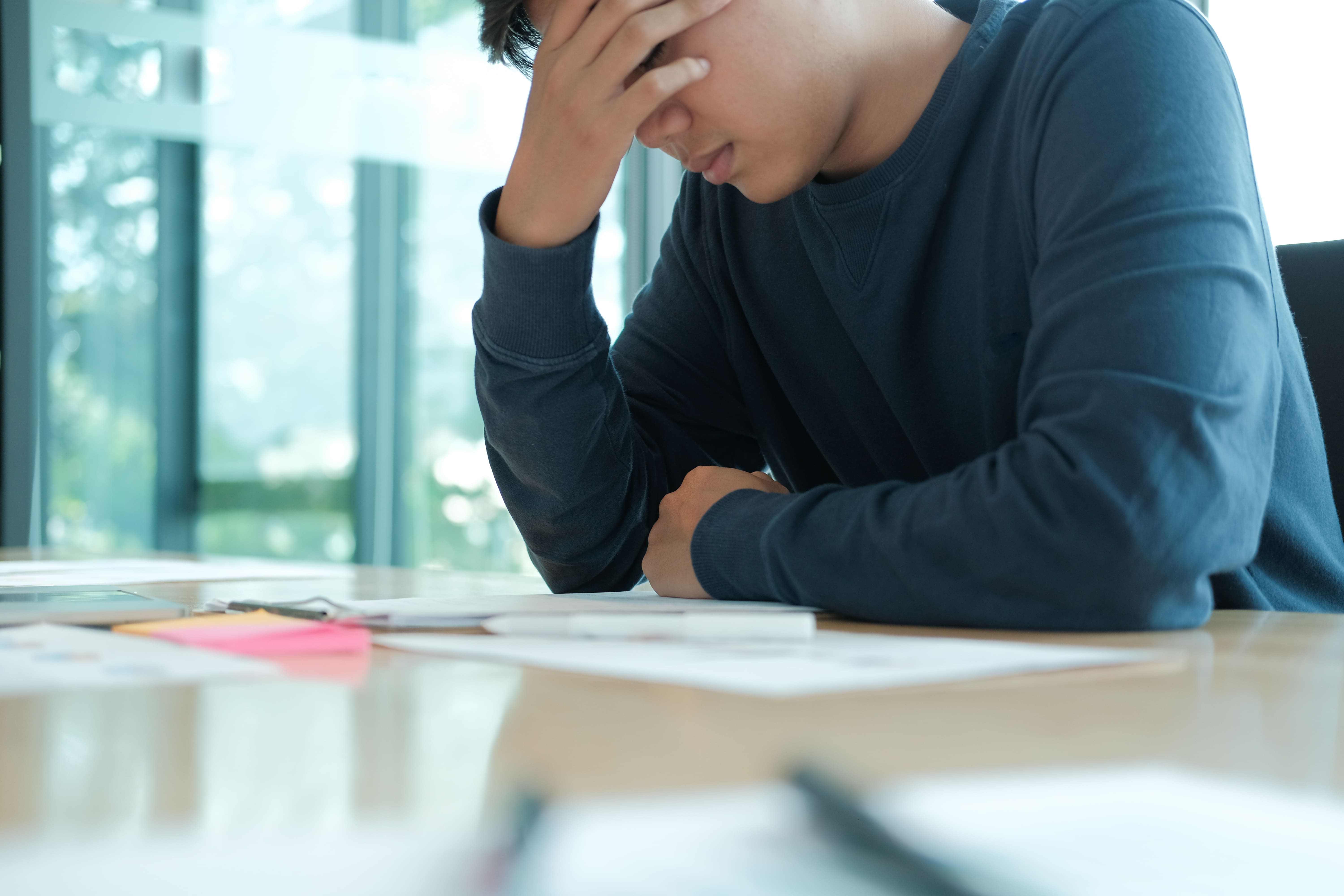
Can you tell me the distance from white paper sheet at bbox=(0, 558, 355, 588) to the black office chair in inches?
35.8

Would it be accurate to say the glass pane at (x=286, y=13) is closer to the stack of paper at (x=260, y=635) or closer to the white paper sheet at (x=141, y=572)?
the white paper sheet at (x=141, y=572)

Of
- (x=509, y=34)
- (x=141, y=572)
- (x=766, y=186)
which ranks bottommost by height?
(x=141, y=572)

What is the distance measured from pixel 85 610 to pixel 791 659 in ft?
1.35

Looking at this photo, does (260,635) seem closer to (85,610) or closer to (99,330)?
(85,610)

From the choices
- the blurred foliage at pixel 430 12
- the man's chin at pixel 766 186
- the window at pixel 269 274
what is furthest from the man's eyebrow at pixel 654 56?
the blurred foliage at pixel 430 12

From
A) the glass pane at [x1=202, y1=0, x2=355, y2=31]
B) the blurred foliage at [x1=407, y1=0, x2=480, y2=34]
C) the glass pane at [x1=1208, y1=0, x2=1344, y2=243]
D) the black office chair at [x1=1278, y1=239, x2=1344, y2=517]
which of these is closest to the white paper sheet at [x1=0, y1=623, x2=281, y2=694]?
the black office chair at [x1=1278, y1=239, x2=1344, y2=517]

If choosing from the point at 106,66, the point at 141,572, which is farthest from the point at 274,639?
the point at 106,66

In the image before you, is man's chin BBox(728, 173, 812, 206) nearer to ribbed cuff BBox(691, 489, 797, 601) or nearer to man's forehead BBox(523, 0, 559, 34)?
man's forehead BBox(523, 0, 559, 34)

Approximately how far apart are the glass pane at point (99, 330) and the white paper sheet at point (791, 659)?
8.72 feet

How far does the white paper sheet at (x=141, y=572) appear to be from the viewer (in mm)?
1051

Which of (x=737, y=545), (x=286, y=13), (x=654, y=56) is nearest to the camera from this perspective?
(x=737, y=545)

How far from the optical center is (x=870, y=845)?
0.20 meters

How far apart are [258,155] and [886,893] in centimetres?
318

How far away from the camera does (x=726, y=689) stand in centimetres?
41
